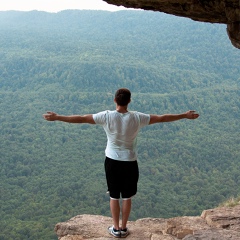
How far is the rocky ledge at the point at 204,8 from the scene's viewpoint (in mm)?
5613

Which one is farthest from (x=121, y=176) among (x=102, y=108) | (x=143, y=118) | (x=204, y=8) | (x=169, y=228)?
(x=102, y=108)

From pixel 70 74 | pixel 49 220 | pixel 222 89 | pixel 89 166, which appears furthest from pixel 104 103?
pixel 49 220

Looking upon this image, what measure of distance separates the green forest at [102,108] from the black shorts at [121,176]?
19007 millimetres

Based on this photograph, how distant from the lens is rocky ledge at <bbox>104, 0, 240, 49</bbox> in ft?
18.4

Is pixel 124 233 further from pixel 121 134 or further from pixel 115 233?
pixel 121 134

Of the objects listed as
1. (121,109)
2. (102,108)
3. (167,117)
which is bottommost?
(102,108)

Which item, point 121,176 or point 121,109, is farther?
point 121,176

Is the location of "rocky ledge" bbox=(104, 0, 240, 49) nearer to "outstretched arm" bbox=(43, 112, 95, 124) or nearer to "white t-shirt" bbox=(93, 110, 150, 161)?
"white t-shirt" bbox=(93, 110, 150, 161)

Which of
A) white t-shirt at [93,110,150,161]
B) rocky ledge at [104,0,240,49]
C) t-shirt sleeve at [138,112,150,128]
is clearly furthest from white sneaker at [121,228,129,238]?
rocky ledge at [104,0,240,49]

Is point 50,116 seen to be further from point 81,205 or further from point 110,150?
point 81,205

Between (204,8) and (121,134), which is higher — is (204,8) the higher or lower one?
the higher one

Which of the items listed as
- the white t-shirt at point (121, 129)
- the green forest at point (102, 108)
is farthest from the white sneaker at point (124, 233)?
the green forest at point (102, 108)

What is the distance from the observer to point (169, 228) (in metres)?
5.97

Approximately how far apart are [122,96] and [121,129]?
40 centimetres
